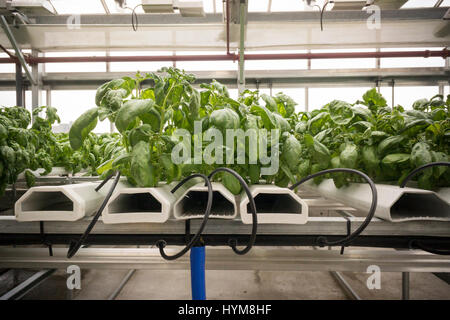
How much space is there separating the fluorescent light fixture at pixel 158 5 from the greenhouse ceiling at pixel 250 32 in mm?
348

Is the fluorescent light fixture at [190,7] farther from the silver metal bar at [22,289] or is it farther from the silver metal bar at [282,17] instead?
the silver metal bar at [22,289]

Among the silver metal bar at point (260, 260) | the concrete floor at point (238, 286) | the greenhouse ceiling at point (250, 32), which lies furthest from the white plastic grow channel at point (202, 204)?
the greenhouse ceiling at point (250, 32)

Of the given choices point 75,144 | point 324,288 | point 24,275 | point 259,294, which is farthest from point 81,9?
point 324,288

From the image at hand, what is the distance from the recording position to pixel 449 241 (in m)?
0.57

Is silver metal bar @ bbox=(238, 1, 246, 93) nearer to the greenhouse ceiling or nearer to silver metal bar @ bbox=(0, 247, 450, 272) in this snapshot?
the greenhouse ceiling

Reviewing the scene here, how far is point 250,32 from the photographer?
2.23 m

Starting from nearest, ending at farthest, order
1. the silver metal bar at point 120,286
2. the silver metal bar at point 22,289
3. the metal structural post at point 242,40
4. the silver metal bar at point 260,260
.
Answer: the silver metal bar at point 260,260 < the silver metal bar at point 22,289 < the silver metal bar at point 120,286 < the metal structural post at point 242,40

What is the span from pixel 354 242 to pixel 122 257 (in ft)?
2.09

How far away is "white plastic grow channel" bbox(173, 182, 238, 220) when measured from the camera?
56 cm

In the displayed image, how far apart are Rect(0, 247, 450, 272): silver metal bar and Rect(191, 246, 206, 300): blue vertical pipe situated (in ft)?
0.30

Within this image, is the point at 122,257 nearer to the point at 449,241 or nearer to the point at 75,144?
the point at 75,144

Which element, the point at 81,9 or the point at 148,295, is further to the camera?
the point at 81,9

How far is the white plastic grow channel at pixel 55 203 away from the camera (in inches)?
20.6
